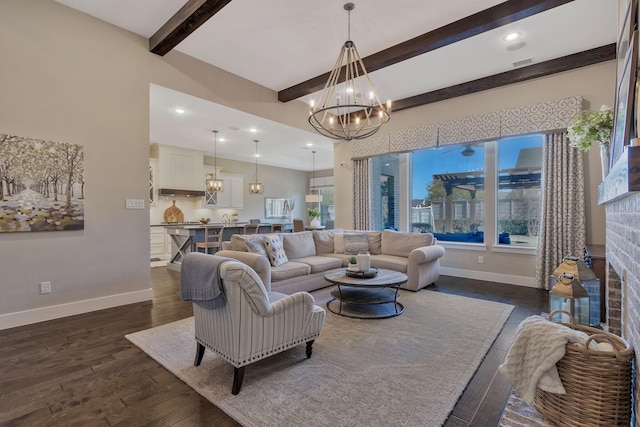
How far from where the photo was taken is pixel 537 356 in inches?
63.9

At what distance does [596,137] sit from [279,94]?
14.9 ft

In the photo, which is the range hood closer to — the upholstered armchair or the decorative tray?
the decorative tray

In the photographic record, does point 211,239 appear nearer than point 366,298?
No

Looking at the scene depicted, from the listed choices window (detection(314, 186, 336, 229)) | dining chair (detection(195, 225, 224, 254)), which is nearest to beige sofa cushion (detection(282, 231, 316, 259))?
dining chair (detection(195, 225, 224, 254))

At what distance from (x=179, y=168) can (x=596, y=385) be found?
8564mm

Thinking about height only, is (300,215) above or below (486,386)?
above

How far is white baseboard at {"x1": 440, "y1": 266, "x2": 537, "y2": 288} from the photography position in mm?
4676

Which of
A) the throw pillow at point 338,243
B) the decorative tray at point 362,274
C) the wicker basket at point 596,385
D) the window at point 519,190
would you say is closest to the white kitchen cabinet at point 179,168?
the throw pillow at point 338,243

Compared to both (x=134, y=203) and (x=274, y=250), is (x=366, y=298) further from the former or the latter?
(x=134, y=203)

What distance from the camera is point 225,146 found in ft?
26.2

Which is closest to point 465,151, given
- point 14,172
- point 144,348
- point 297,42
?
point 297,42

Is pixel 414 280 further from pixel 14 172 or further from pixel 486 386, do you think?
pixel 14 172

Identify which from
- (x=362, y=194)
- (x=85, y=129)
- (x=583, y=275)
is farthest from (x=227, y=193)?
(x=583, y=275)

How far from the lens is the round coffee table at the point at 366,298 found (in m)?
3.24
